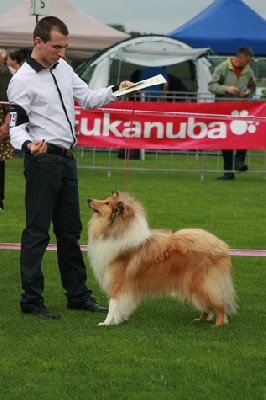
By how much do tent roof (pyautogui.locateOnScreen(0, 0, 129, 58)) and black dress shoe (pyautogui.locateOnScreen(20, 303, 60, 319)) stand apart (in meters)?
18.1

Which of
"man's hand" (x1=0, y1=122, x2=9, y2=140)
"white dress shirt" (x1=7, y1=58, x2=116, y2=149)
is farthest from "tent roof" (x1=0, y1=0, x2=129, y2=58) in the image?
"white dress shirt" (x1=7, y1=58, x2=116, y2=149)

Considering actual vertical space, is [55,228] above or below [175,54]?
below

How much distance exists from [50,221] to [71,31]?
19.0 meters

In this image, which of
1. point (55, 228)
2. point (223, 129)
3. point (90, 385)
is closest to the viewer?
point (90, 385)

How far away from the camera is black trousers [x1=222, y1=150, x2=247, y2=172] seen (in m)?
16.9

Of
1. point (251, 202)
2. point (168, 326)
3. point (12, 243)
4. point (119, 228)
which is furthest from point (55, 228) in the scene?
point (251, 202)

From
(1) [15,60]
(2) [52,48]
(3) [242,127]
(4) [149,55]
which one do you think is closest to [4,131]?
(2) [52,48]

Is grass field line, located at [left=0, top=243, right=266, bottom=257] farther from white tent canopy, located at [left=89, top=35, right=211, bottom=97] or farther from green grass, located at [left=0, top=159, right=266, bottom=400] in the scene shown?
white tent canopy, located at [left=89, top=35, right=211, bottom=97]

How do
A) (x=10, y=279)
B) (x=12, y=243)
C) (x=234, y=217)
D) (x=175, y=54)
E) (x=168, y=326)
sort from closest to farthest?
(x=168, y=326), (x=10, y=279), (x=12, y=243), (x=234, y=217), (x=175, y=54)

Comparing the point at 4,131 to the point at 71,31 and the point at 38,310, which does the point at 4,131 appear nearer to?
the point at 38,310

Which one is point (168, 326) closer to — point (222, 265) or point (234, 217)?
point (222, 265)

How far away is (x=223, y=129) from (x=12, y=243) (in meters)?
5.85

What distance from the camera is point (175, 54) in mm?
23141

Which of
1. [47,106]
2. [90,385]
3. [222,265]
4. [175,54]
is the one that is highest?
[175,54]
